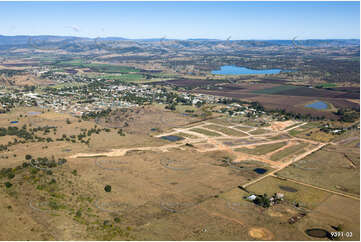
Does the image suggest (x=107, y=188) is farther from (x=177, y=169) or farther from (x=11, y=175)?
(x=177, y=169)

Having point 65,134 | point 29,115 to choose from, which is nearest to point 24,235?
point 65,134

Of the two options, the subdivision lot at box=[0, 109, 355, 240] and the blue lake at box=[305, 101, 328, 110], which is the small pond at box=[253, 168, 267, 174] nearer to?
the subdivision lot at box=[0, 109, 355, 240]

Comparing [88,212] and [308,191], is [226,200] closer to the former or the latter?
[308,191]

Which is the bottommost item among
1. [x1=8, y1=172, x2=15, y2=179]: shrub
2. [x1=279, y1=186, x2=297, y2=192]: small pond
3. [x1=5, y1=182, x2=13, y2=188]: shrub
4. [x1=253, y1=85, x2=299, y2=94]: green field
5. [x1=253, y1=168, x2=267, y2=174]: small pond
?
[x1=279, y1=186, x2=297, y2=192]: small pond

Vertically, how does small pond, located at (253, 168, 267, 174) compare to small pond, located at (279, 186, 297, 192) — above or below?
above

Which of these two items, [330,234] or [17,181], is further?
[17,181]

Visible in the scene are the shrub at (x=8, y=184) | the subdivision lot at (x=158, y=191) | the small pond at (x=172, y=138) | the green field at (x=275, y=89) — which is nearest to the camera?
the subdivision lot at (x=158, y=191)

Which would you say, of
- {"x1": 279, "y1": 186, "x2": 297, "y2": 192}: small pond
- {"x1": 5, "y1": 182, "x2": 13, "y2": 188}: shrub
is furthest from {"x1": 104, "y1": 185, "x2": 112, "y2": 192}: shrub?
{"x1": 279, "y1": 186, "x2": 297, "y2": 192}: small pond

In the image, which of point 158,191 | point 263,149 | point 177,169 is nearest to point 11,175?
point 158,191

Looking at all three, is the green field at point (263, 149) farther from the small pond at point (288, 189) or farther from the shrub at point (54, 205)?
the shrub at point (54, 205)

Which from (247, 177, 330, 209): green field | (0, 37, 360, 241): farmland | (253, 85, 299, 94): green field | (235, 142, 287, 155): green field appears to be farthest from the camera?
(253, 85, 299, 94): green field

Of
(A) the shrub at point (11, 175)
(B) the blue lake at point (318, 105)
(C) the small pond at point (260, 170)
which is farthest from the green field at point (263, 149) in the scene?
(B) the blue lake at point (318, 105)
